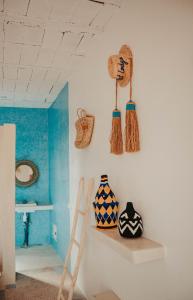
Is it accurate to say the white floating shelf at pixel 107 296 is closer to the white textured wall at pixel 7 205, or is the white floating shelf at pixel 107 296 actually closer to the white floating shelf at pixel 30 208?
the white textured wall at pixel 7 205

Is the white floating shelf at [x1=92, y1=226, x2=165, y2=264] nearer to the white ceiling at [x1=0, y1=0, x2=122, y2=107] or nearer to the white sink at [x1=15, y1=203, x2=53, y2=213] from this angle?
the white ceiling at [x1=0, y1=0, x2=122, y2=107]

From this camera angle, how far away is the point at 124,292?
182 centimetres

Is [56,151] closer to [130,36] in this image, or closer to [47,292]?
[47,292]

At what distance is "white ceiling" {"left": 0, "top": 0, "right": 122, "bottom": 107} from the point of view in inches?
75.2

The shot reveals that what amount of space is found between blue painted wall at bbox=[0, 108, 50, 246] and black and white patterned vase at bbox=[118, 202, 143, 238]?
3.54 meters

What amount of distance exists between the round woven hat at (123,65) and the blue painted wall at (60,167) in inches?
72.5

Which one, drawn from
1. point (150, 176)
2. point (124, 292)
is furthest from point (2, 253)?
point (150, 176)

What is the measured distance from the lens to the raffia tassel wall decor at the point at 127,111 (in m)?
1.63

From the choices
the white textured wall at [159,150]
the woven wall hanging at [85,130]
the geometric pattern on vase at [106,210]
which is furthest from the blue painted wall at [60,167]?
the geometric pattern on vase at [106,210]

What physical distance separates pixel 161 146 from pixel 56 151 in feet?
9.78

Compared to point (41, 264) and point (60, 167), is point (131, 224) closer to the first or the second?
point (60, 167)

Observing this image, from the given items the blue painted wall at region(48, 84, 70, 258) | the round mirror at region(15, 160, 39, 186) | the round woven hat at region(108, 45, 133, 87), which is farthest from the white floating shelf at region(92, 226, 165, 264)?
the round mirror at region(15, 160, 39, 186)

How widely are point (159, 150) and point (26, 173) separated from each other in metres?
3.73

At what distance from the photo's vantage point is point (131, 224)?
154 centimetres
